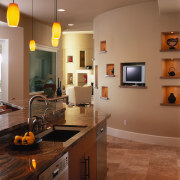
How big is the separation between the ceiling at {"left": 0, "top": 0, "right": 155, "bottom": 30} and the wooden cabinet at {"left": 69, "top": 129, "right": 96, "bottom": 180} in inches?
134

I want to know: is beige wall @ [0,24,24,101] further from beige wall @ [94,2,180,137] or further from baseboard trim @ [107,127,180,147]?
baseboard trim @ [107,127,180,147]

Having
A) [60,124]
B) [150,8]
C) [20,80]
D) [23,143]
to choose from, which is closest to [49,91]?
[20,80]

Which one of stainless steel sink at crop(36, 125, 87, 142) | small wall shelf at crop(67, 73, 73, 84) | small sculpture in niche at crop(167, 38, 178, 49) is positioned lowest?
stainless steel sink at crop(36, 125, 87, 142)

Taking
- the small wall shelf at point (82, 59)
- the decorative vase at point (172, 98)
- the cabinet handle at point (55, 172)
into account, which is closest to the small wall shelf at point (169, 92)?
the decorative vase at point (172, 98)

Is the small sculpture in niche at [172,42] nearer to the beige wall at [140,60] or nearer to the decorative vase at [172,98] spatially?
the beige wall at [140,60]

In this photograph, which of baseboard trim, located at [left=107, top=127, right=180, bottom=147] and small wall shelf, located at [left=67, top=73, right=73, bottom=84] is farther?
small wall shelf, located at [left=67, top=73, right=73, bottom=84]

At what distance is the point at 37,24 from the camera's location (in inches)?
303

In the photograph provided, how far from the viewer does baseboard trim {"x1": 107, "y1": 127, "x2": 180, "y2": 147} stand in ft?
18.5

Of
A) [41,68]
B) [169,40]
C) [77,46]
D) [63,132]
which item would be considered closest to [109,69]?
[169,40]

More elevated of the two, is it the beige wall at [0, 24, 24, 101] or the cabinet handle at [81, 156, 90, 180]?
the beige wall at [0, 24, 24, 101]

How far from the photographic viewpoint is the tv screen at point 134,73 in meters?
6.01

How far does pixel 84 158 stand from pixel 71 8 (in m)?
4.18

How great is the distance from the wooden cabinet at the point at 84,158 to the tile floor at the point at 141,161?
1104 millimetres

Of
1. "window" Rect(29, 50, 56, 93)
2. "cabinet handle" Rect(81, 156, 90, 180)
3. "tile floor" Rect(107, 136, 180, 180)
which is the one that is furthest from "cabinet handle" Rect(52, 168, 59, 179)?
"window" Rect(29, 50, 56, 93)
